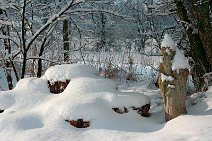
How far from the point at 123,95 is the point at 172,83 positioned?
0.64m

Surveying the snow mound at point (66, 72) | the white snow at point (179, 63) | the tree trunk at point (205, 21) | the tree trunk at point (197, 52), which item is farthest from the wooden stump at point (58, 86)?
the tree trunk at point (197, 52)

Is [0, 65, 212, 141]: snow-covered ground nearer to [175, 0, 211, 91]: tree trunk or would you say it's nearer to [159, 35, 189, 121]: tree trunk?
[159, 35, 189, 121]: tree trunk

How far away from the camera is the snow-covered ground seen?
385 centimetres

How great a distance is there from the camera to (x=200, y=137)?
138 inches

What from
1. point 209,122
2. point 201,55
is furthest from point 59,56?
point 209,122

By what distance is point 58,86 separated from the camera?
16.6 feet

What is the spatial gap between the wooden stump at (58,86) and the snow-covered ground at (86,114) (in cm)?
6

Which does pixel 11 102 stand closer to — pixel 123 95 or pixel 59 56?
pixel 123 95

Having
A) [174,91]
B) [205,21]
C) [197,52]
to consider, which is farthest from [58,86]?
[197,52]

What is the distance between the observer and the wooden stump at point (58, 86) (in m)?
5.03

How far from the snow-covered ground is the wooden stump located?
57 millimetres

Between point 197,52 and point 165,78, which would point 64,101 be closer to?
point 165,78

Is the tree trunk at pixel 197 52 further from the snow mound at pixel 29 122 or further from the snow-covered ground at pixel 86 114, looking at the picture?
the snow mound at pixel 29 122

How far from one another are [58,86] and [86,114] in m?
1.01
